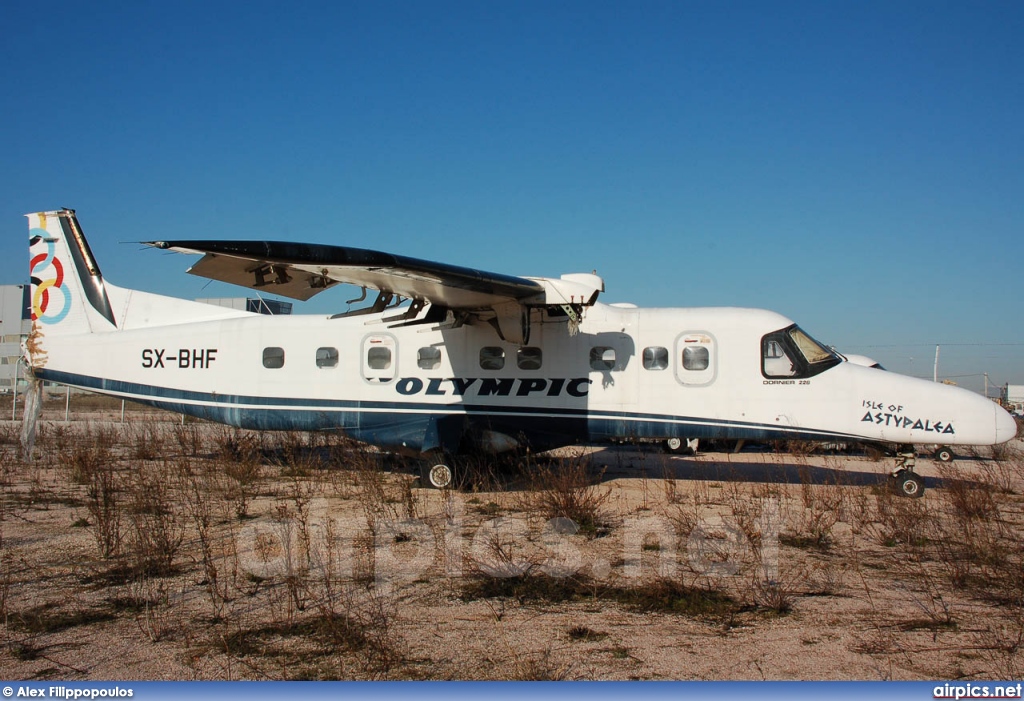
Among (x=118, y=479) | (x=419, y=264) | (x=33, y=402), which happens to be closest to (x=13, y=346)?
(x=33, y=402)

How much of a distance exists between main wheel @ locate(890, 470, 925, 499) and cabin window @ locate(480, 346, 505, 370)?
6.12 metres

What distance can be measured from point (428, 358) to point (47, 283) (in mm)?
7775

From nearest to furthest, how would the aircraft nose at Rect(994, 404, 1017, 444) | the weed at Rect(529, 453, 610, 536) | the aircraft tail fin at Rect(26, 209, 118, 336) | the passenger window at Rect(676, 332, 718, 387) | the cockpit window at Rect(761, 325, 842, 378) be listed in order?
the weed at Rect(529, 453, 610, 536)
the aircraft nose at Rect(994, 404, 1017, 444)
the cockpit window at Rect(761, 325, 842, 378)
the passenger window at Rect(676, 332, 718, 387)
the aircraft tail fin at Rect(26, 209, 118, 336)

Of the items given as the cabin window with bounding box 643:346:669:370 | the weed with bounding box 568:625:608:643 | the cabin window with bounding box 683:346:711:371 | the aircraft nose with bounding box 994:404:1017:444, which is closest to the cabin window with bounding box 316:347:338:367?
the cabin window with bounding box 643:346:669:370

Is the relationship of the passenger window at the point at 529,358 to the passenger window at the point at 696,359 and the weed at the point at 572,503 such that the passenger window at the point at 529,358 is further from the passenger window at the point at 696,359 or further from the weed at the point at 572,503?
the weed at the point at 572,503

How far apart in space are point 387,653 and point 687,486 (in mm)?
8066

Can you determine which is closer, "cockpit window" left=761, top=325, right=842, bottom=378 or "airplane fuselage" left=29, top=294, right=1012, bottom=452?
"airplane fuselage" left=29, top=294, right=1012, bottom=452

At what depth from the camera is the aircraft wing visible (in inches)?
280

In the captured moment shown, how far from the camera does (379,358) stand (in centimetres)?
1204

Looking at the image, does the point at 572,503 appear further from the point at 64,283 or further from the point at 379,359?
the point at 64,283

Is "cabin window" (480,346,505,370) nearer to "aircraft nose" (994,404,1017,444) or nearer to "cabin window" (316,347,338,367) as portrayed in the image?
"cabin window" (316,347,338,367)

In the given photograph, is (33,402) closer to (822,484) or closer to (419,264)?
(419,264)

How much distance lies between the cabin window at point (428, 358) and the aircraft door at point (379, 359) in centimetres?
42

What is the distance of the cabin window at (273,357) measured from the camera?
12465 mm
